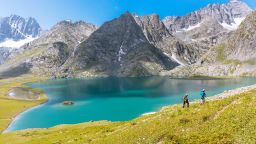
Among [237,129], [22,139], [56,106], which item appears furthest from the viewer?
[56,106]

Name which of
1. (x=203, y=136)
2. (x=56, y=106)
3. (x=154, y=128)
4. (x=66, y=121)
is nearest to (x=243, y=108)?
(x=203, y=136)

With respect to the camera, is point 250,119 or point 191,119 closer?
point 250,119

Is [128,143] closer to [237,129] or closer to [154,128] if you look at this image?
[154,128]

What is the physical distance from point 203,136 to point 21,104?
185 meters

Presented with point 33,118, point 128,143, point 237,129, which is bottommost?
point 33,118

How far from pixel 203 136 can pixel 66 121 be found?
4609 inches

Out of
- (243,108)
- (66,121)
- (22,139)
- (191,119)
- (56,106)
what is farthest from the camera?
(56,106)

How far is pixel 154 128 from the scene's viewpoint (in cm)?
3847

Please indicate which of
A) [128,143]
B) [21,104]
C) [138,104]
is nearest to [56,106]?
[21,104]

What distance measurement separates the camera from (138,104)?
585 ft

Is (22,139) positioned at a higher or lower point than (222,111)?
lower

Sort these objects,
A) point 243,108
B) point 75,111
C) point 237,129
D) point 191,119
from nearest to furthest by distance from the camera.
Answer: point 237,129 → point 243,108 → point 191,119 → point 75,111

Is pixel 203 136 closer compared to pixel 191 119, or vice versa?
pixel 203 136

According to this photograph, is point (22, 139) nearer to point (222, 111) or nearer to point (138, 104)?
point (222, 111)
